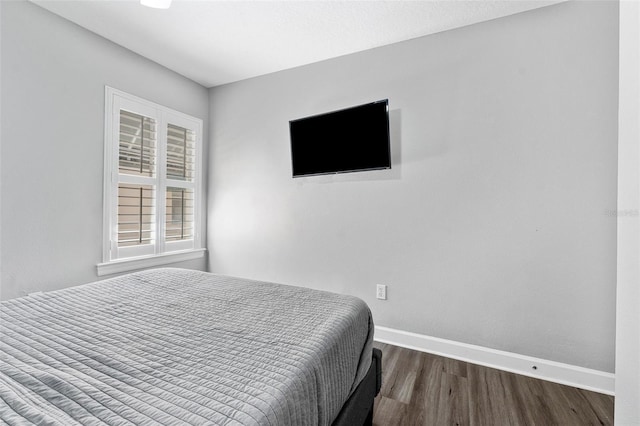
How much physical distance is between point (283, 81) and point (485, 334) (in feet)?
9.72

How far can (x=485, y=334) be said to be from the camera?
6.95ft

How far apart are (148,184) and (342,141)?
6.38ft

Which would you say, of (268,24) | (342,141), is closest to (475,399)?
(342,141)

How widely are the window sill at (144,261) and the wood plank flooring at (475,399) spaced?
2360 millimetres

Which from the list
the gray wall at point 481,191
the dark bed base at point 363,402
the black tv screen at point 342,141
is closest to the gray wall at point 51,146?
the gray wall at point 481,191

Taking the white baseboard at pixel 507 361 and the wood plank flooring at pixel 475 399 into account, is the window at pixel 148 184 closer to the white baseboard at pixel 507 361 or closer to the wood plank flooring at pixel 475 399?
the white baseboard at pixel 507 361

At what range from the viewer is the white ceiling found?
199cm

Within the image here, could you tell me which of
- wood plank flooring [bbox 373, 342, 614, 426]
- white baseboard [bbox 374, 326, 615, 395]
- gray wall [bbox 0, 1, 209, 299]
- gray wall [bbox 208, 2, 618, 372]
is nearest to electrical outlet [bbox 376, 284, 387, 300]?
gray wall [bbox 208, 2, 618, 372]

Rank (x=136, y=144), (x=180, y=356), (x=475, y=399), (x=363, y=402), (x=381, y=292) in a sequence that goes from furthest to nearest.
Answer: (x=136, y=144), (x=381, y=292), (x=475, y=399), (x=363, y=402), (x=180, y=356)

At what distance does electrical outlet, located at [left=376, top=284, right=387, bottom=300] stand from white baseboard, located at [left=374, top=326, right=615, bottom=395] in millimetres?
271

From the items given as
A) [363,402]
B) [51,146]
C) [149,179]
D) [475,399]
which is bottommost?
[475,399]

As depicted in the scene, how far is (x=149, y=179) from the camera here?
2.74 metres

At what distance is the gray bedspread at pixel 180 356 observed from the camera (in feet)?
2.27

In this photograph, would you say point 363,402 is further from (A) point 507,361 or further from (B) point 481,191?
(B) point 481,191
